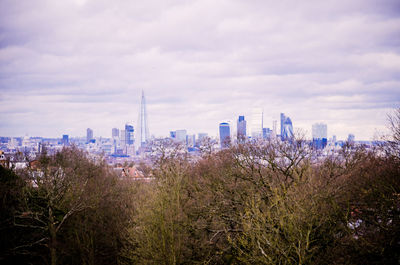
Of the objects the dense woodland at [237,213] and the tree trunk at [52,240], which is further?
the tree trunk at [52,240]

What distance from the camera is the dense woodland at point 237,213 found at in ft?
38.1

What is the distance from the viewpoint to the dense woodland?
38.1 ft

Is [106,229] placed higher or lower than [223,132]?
lower

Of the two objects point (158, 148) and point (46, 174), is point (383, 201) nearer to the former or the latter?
point (46, 174)

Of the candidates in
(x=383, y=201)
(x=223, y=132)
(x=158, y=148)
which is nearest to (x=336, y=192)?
(x=383, y=201)

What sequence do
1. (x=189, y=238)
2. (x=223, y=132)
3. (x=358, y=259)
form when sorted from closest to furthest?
(x=358, y=259) → (x=189, y=238) → (x=223, y=132)

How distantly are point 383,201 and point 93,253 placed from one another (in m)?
16.8

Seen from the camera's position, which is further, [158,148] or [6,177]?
[158,148]

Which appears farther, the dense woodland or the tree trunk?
the tree trunk

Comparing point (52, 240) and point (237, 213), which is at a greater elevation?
point (237, 213)

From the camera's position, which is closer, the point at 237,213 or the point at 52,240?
the point at 237,213

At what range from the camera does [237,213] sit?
17.0m

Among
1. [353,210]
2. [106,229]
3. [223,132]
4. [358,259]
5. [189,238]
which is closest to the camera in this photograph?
[358,259]

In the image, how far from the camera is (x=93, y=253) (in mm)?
21422
